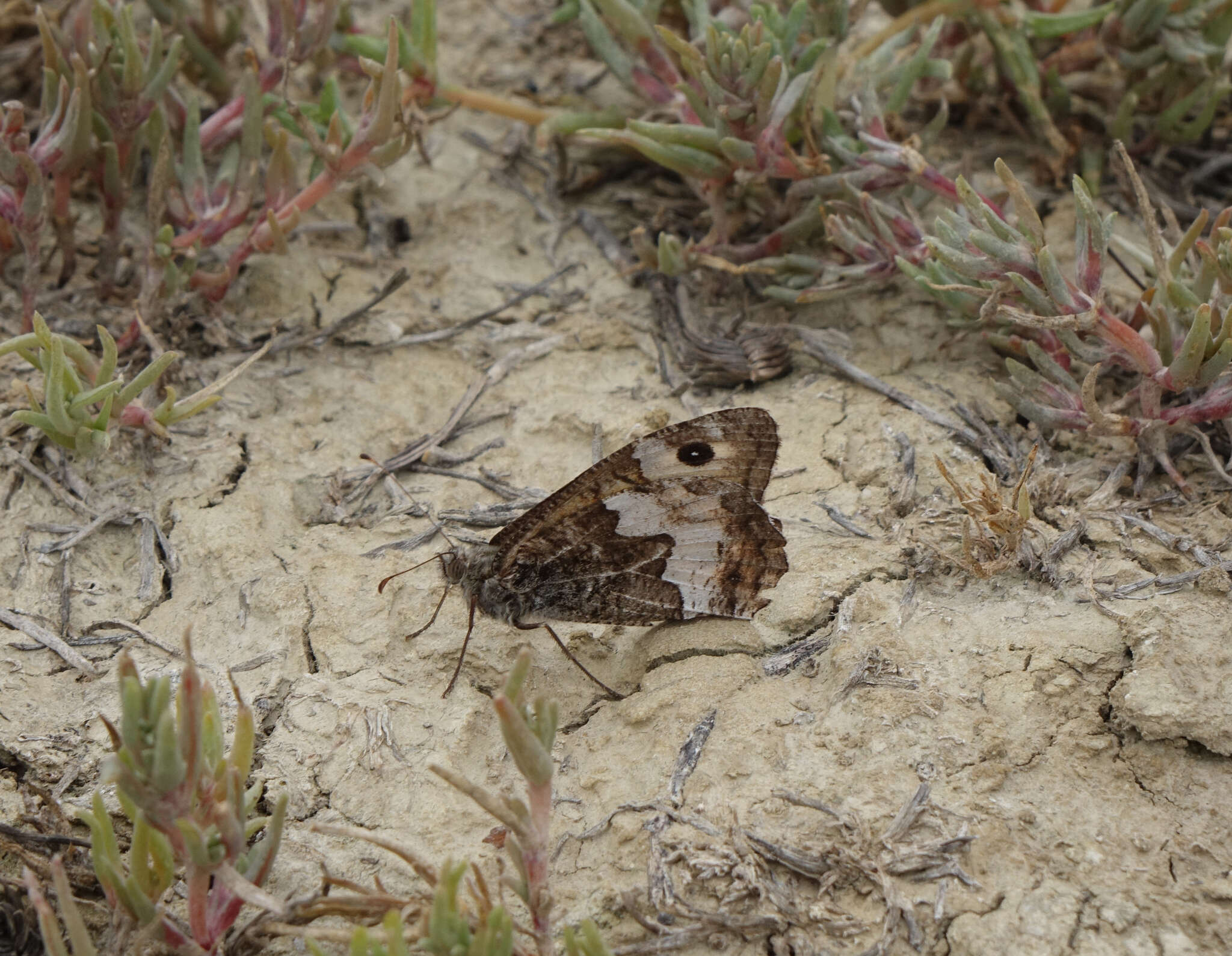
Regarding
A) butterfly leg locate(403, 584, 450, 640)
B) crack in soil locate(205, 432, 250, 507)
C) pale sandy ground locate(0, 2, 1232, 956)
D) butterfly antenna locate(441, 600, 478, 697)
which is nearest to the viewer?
pale sandy ground locate(0, 2, 1232, 956)

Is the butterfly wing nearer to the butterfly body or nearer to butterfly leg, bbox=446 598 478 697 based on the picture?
the butterfly body

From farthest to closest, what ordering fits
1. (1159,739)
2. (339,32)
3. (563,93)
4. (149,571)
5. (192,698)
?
(563,93)
(339,32)
(149,571)
(1159,739)
(192,698)

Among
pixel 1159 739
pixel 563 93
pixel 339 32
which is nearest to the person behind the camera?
pixel 1159 739

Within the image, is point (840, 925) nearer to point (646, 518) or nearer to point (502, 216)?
point (646, 518)

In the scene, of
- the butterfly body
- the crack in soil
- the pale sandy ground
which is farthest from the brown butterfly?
the crack in soil

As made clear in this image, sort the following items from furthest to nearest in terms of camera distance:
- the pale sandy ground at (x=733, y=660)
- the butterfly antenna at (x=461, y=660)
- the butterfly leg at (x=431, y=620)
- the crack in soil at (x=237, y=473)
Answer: the crack in soil at (x=237, y=473)
the butterfly leg at (x=431, y=620)
the butterfly antenna at (x=461, y=660)
the pale sandy ground at (x=733, y=660)

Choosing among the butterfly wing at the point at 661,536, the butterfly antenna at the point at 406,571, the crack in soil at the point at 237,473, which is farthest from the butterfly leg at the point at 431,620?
the crack in soil at the point at 237,473

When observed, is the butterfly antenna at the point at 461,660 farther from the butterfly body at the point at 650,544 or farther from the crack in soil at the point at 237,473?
the crack in soil at the point at 237,473

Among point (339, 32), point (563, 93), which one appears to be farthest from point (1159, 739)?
point (339, 32)
